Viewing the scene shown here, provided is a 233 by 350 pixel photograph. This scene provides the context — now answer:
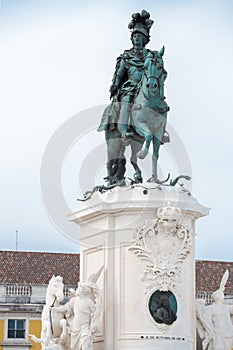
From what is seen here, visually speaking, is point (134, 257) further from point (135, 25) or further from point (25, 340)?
point (25, 340)

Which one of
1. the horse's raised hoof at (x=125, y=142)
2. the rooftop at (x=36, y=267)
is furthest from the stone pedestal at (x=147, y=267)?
the rooftop at (x=36, y=267)

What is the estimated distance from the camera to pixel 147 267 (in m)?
21.0

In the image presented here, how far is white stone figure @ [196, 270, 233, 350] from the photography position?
21.7 meters

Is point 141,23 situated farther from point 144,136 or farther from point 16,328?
point 16,328

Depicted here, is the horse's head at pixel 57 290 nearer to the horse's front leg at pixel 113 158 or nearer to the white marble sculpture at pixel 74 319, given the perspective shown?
the white marble sculpture at pixel 74 319

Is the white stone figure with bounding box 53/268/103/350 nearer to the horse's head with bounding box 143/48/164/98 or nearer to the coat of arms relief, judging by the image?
the coat of arms relief

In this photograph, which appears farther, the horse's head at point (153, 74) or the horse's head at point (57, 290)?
the horse's head at point (153, 74)

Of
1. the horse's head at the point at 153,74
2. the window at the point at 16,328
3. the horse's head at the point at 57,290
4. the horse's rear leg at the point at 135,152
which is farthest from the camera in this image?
the window at the point at 16,328

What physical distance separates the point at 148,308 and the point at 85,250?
6.22 ft

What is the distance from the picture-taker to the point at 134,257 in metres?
21.1

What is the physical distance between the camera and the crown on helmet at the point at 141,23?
878 inches

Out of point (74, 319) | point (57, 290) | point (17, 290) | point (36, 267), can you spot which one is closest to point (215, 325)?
point (74, 319)

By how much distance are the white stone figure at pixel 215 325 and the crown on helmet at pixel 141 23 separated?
467 cm

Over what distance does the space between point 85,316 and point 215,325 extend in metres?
2.51
